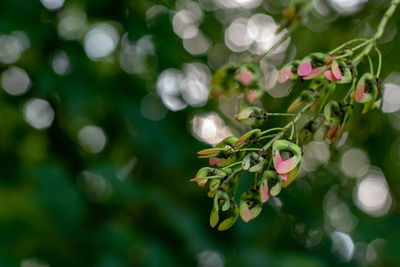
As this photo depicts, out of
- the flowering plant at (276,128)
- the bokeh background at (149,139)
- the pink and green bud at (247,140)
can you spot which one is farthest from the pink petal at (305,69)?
the bokeh background at (149,139)

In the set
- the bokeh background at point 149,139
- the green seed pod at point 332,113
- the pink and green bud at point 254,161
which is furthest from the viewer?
the bokeh background at point 149,139

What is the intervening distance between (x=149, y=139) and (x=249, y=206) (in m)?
0.99

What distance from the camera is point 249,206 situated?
0.53 meters

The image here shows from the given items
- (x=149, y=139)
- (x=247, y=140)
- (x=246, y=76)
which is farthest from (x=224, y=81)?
(x=149, y=139)

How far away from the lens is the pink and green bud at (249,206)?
0.52m

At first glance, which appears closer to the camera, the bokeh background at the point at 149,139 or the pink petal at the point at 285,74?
the pink petal at the point at 285,74

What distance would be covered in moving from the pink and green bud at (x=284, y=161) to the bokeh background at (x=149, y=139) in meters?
0.55

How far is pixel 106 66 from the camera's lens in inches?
76.2

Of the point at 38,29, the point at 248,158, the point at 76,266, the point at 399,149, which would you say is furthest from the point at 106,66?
the point at 248,158

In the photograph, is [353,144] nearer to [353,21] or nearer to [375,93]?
[353,21]

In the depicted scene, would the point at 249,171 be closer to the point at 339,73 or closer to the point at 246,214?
the point at 246,214

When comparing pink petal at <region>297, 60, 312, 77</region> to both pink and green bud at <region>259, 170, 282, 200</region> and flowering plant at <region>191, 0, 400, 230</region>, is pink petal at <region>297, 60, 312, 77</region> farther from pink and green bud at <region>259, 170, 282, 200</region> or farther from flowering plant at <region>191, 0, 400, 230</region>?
pink and green bud at <region>259, 170, 282, 200</region>

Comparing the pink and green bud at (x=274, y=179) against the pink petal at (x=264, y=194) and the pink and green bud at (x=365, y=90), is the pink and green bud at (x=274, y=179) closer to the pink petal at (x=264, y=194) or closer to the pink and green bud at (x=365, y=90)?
the pink petal at (x=264, y=194)

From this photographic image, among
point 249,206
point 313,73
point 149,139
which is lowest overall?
point 149,139
